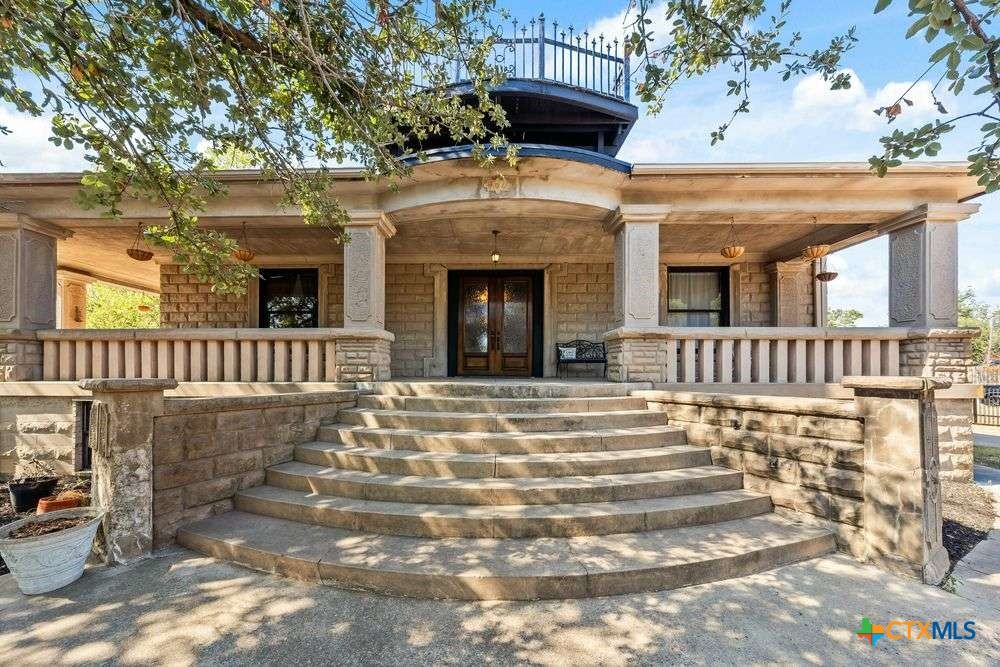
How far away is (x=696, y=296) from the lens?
8164mm

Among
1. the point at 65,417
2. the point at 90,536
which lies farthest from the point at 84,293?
the point at 90,536

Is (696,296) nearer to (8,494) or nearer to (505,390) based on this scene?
(505,390)

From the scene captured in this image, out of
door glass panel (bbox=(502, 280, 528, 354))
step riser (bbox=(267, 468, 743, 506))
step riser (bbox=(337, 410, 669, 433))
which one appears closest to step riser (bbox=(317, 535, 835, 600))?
step riser (bbox=(267, 468, 743, 506))

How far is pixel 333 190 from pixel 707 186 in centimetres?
507

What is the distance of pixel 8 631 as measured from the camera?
2.03 meters

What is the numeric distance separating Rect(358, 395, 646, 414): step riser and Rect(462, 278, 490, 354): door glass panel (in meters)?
3.80

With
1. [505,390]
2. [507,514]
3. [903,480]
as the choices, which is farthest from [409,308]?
[903,480]

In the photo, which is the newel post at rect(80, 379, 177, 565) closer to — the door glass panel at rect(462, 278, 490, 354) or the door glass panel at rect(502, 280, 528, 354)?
the door glass panel at rect(462, 278, 490, 354)

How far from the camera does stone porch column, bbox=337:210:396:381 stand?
17.5 feet

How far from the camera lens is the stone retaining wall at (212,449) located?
2.85m

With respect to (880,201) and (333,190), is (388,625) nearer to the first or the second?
(333,190)

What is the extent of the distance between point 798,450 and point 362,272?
203 inches

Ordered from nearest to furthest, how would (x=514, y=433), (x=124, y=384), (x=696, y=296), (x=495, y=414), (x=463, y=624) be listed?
(x=463, y=624)
(x=124, y=384)
(x=514, y=433)
(x=495, y=414)
(x=696, y=296)

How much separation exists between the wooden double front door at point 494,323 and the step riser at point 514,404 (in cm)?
373
